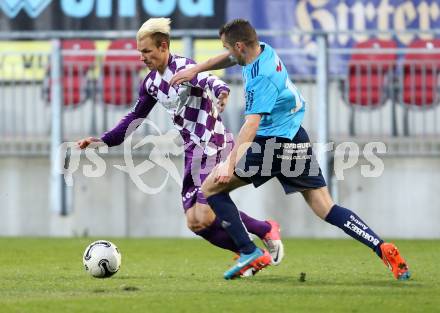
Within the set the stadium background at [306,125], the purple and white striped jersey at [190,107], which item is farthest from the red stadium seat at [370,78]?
the purple and white striped jersey at [190,107]

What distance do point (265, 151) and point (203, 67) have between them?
81 centimetres

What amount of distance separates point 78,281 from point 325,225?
6.00 m

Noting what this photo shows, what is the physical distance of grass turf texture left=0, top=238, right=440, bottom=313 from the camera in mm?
7918

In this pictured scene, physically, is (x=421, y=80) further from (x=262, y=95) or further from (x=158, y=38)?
(x=262, y=95)

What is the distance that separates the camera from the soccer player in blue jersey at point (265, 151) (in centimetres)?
901

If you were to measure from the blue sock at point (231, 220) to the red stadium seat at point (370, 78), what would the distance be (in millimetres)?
5914

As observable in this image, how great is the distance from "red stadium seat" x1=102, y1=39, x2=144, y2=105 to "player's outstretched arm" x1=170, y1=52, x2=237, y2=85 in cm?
608

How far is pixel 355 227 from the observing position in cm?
923

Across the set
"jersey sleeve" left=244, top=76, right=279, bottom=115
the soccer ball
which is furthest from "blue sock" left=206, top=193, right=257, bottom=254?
the soccer ball

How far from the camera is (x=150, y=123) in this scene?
15.4m

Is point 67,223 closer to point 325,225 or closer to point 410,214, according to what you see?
point 325,225

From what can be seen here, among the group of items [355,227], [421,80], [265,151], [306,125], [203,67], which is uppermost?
[203,67]

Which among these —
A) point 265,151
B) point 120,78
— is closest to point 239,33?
point 265,151

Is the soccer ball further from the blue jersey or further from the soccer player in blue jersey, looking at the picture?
the blue jersey
